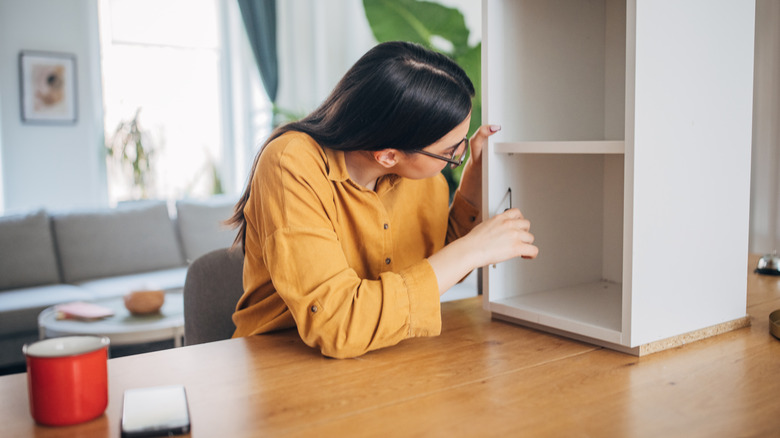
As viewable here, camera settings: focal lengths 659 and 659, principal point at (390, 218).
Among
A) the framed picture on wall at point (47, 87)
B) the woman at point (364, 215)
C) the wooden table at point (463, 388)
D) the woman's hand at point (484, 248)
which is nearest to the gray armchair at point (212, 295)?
the woman at point (364, 215)

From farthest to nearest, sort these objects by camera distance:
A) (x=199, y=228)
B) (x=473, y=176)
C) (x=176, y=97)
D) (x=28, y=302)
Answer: (x=176, y=97), (x=199, y=228), (x=28, y=302), (x=473, y=176)

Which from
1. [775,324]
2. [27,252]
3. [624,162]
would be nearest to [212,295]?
[624,162]

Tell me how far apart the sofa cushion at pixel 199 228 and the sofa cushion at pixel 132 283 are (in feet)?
0.73

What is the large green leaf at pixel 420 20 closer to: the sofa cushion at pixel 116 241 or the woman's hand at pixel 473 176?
the sofa cushion at pixel 116 241

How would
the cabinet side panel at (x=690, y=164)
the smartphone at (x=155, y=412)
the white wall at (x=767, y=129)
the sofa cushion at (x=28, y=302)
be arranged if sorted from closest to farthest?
the smartphone at (x=155, y=412)
the cabinet side panel at (x=690, y=164)
the white wall at (x=767, y=129)
the sofa cushion at (x=28, y=302)

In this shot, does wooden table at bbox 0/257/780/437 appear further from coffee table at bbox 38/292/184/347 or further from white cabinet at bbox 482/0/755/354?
coffee table at bbox 38/292/184/347

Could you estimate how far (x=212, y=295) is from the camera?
133 centimetres

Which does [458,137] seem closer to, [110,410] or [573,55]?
[573,55]

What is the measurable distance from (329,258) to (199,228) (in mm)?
3306

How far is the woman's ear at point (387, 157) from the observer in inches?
43.5

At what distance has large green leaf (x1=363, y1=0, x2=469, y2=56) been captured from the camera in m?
3.37

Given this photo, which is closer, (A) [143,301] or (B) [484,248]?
(B) [484,248]

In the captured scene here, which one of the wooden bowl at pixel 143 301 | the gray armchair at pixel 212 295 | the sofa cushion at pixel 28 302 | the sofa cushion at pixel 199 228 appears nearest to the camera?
the gray armchair at pixel 212 295

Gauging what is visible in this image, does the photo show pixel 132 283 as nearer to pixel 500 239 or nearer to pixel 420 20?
pixel 420 20
